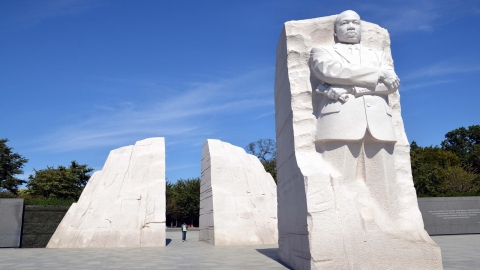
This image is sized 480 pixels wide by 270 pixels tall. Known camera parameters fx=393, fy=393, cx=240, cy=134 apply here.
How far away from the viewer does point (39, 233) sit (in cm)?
1281

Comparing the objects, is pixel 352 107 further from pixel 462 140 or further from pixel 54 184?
pixel 462 140

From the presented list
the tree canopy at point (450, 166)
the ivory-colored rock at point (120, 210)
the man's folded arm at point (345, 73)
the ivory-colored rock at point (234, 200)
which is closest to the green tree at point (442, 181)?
the tree canopy at point (450, 166)

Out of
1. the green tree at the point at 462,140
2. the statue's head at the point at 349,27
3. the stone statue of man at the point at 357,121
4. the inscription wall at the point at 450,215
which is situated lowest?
the inscription wall at the point at 450,215

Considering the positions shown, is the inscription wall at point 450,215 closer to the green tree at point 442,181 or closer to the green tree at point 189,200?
the green tree at point 442,181

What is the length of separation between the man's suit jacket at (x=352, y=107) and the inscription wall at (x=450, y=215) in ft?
35.3

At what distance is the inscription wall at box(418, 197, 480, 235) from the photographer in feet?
49.4

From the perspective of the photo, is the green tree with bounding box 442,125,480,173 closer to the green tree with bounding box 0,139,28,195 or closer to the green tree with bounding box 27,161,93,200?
the green tree with bounding box 27,161,93,200

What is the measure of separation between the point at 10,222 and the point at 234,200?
23.7 ft

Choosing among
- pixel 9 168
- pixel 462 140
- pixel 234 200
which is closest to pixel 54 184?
pixel 9 168

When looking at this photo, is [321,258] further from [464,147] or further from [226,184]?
[464,147]

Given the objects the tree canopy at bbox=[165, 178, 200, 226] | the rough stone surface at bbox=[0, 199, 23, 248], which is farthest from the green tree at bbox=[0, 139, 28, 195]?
the rough stone surface at bbox=[0, 199, 23, 248]

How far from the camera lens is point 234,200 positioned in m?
13.4

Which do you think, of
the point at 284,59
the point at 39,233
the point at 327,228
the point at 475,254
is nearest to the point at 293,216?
the point at 327,228

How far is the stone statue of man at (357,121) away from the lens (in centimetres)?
579
